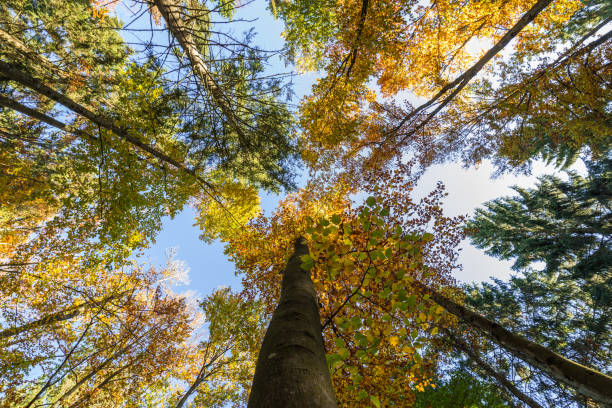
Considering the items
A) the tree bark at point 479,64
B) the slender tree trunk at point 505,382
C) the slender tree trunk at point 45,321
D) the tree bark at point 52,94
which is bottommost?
the slender tree trunk at point 505,382

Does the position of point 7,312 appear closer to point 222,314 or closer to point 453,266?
point 222,314

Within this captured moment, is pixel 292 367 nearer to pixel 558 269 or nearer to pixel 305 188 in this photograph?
pixel 305 188

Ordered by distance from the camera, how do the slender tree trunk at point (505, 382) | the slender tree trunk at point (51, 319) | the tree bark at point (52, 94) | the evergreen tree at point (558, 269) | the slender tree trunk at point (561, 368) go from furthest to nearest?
the evergreen tree at point (558, 269), the slender tree trunk at point (505, 382), the slender tree trunk at point (51, 319), the tree bark at point (52, 94), the slender tree trunk at point (561, 368)

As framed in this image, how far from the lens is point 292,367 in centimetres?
123

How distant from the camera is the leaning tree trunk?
106cm

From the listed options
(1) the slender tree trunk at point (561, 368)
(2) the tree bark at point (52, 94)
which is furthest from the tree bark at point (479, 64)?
(2) the tree bark at point (52, 94)

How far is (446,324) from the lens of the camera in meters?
7.12

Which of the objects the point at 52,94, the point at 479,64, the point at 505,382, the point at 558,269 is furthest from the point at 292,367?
the point at 558,269

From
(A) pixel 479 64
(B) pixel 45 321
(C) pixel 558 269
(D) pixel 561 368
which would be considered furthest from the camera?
(C) pixel 558 269

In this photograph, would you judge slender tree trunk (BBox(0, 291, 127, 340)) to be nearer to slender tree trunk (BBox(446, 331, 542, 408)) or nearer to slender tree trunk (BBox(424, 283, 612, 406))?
slender tree trunk (BBox(424, 283, 612, 406))

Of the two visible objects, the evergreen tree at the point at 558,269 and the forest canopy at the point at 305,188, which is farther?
the evergreen tree at the point at 558,269

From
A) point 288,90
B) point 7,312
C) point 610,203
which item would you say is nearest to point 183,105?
point 288,90

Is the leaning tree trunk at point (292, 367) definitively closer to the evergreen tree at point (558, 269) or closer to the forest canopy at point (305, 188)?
the forest canopy at point (305, 188)

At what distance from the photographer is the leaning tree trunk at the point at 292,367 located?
1.06m
